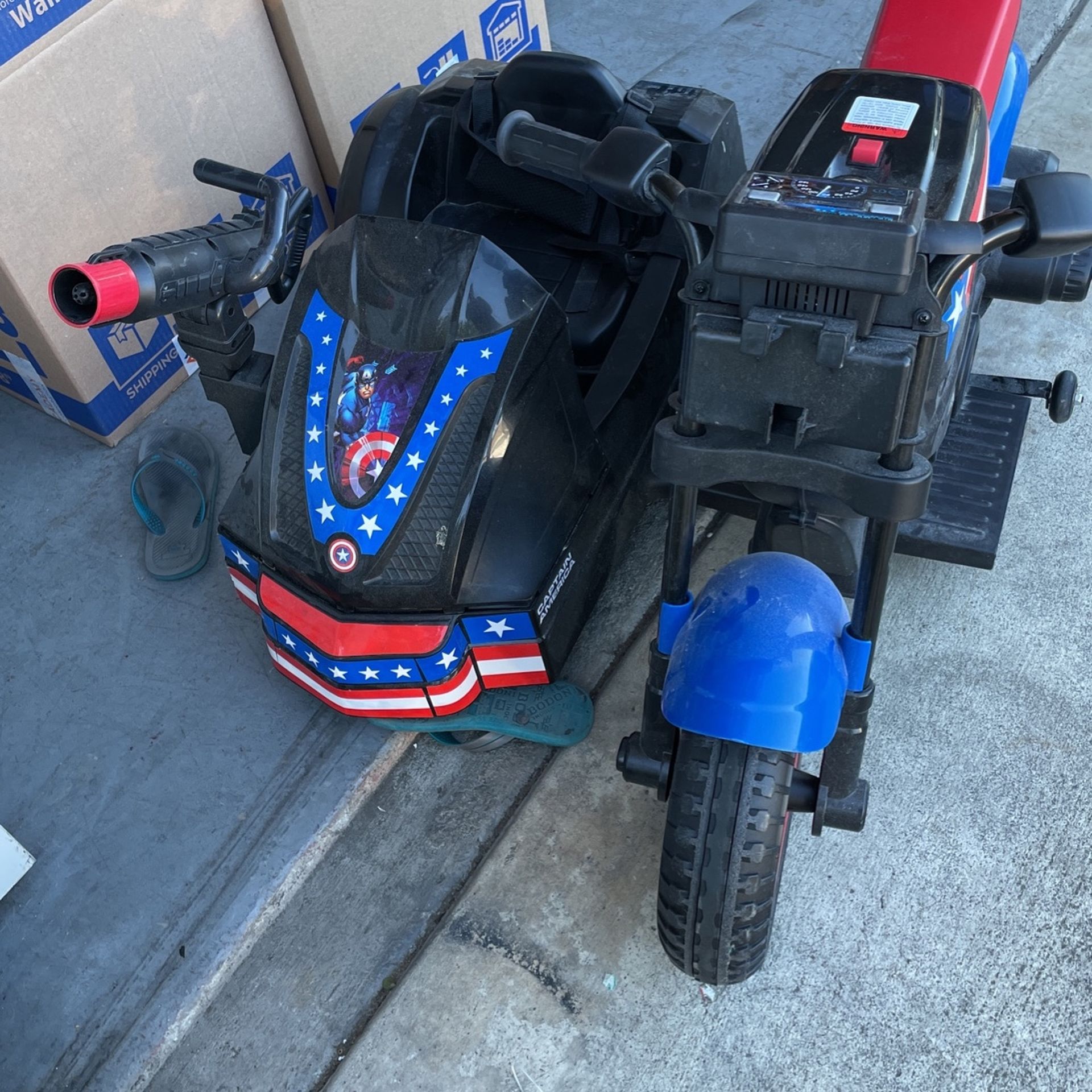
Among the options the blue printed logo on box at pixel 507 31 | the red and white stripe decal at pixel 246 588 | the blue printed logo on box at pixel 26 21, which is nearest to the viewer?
the red and white stripe decal at pixel 246 588

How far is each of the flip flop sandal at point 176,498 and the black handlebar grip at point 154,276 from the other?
0.69 metres

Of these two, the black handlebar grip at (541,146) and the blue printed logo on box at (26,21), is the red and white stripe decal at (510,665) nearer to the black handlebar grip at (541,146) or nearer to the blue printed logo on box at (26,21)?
the black handlebar grip at (541,146)

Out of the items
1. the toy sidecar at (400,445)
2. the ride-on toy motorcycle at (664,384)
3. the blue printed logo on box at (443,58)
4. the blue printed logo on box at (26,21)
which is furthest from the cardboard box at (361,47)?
the toy sidecar at (400,445)

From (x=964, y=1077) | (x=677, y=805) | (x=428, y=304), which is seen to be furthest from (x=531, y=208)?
(x=964, y=1077)

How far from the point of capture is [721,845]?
4.26ft

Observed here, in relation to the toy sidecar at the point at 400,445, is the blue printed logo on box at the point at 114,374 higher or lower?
lower

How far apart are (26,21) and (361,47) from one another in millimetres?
826

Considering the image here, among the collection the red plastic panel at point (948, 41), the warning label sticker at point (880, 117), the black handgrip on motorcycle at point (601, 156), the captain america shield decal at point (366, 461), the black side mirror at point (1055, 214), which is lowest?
the captain america shield decal at point (366, 461)

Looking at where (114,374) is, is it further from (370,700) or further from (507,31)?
(507,31)

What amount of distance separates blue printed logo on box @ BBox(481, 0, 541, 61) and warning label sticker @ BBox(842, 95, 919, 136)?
1.58 metres

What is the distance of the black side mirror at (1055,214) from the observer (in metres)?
1.08

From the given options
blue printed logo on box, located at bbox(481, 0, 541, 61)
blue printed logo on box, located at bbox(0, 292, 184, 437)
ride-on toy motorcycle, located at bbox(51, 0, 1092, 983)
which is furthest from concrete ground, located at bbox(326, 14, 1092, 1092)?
blue printed logo on box, located at bbox(481, 0, 541, 61)

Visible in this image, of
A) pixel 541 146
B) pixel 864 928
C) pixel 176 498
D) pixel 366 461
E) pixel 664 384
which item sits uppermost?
pixel 541 146

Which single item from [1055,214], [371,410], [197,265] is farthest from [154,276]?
[1055,214]
